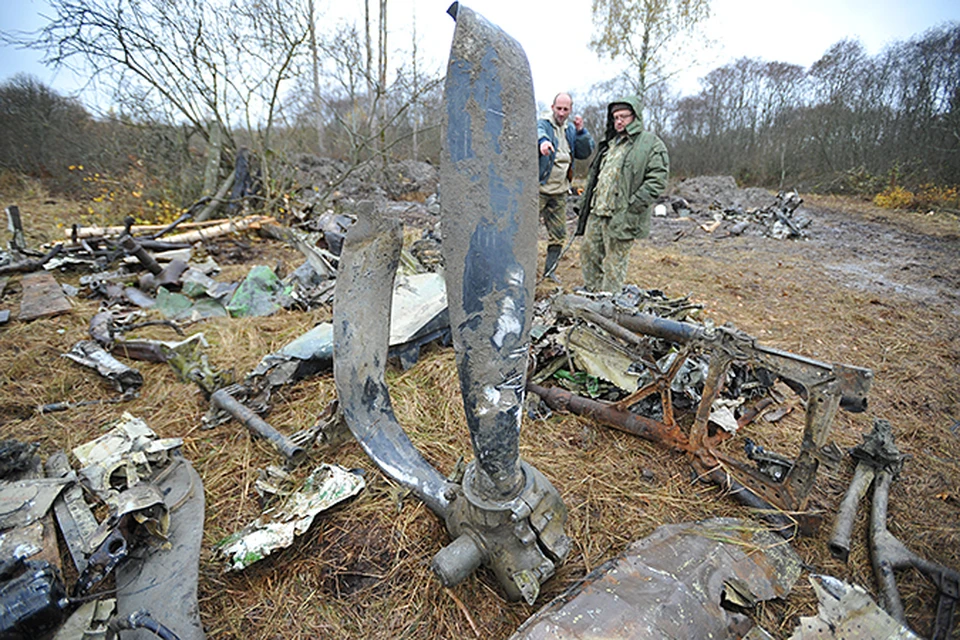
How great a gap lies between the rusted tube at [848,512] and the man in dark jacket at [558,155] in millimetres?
3867

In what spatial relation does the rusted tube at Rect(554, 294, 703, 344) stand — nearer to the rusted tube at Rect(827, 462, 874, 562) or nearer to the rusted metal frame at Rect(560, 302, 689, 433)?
the rusted metal frame at Rect(560, 302, 689, 433)

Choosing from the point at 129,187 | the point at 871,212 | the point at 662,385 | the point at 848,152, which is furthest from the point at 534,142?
the point at 848,152

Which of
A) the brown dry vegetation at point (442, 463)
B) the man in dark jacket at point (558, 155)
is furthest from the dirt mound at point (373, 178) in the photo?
the brown dry vegetation at point (442, 463)

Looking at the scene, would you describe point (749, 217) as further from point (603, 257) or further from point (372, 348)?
point (372, 348)

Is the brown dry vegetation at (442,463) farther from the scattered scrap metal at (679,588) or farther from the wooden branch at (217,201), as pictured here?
the wooden branch at (217,201)

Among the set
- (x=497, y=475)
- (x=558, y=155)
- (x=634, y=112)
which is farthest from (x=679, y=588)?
(x=558, y=155)

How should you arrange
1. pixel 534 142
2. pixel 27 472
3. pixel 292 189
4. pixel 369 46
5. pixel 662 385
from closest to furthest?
1. pixel 534 142
2. pixel 27 472
3. pixel 662 385
4. pixel 292 189
5. pixel 369 46

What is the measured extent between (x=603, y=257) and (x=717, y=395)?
2908 mm

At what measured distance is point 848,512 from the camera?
6.73 ft

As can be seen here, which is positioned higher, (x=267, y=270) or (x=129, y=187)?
(x=129, y=187)

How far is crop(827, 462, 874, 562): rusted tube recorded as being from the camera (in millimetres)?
1911

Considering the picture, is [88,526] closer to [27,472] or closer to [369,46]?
[27,472]

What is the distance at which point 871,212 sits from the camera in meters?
12.2

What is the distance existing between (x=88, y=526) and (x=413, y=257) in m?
3.84
